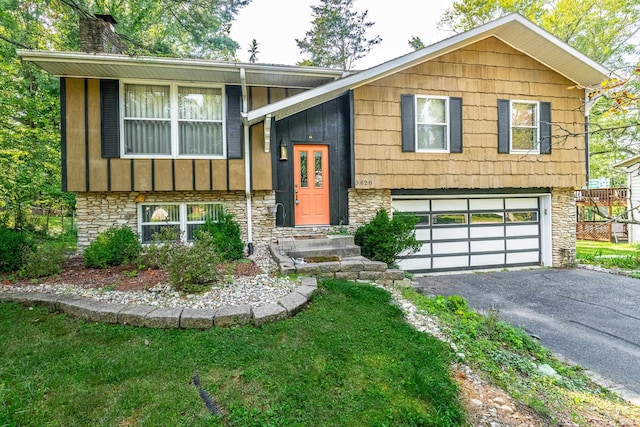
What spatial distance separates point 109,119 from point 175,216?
2.32 metres

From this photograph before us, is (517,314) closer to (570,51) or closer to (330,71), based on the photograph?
(330,71)

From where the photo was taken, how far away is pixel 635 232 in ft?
43.5

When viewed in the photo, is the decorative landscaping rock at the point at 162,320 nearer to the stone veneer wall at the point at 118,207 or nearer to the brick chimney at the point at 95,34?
the stone veneer wall at the point at 118,207

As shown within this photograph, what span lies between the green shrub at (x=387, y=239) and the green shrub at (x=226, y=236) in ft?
8.60

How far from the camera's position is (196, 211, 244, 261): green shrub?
6.09 meters

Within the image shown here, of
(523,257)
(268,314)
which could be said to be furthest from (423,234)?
(268,314)

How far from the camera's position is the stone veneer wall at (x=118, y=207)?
6.57 m

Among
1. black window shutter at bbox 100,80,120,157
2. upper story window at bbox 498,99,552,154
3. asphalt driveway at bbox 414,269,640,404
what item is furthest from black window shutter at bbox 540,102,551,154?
black window shutter at bbox 100,80,120,157

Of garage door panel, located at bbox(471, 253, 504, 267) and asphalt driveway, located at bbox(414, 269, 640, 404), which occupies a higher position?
garage door panel, located at bbox(471, 253, 504, 267)

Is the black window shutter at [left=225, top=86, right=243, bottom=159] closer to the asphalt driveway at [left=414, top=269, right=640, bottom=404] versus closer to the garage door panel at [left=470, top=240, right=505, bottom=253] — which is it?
the asphalt driveway at [left=414, top=269, right=640, bottom=404]

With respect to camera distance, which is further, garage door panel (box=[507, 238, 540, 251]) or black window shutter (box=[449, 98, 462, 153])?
garage door panel (box=[507, 238, 540, 251])

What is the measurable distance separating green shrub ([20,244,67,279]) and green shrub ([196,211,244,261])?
2.24m

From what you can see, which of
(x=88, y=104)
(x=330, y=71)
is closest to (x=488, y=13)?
(x=330, y=71)

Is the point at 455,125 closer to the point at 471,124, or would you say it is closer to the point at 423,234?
the point at 471,124
